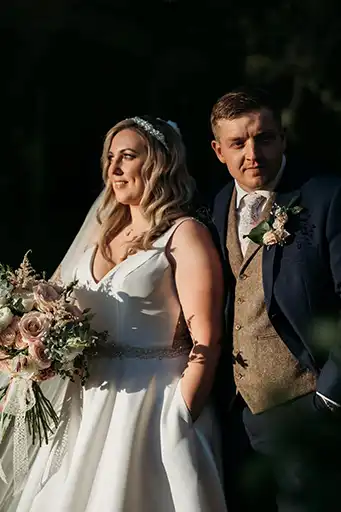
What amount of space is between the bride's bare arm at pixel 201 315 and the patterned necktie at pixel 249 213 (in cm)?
14

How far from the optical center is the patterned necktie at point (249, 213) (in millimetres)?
2725

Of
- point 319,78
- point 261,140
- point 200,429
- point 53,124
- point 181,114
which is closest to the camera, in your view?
point 261,140

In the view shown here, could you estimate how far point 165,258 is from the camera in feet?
9.56

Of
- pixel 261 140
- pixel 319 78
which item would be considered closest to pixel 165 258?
pixel 261 140

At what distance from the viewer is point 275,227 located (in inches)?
101

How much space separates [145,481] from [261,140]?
124 cm

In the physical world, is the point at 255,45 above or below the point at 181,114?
above

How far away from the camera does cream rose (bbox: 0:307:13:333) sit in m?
2.78

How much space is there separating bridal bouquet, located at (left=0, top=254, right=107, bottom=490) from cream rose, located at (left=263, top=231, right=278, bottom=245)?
2.31ft

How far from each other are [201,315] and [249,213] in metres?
0.40

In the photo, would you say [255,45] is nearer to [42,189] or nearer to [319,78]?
[319,78]

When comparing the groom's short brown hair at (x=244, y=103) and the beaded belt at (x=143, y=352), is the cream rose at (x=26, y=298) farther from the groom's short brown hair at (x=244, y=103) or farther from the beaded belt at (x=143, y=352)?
the groom's short brown hair at (x=244, y=103)

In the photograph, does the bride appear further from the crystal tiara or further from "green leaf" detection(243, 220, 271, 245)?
"green leaf" detection(243, 220, 271, 245)

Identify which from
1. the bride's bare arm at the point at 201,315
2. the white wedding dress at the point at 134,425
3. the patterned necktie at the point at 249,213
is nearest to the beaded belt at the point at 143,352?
the white wedding dress at the point at 134,425
